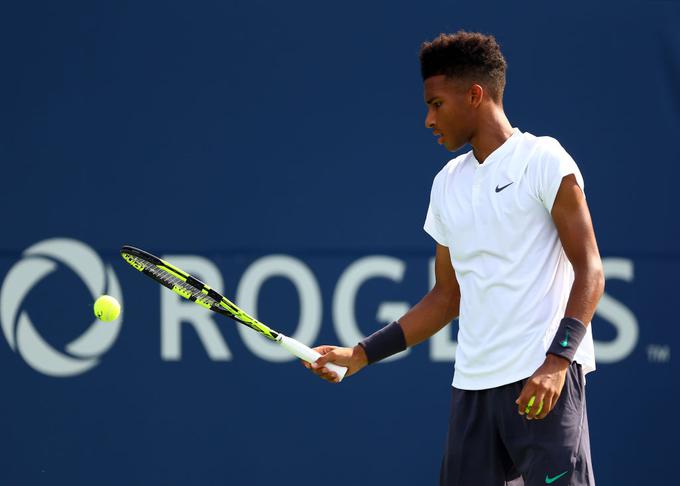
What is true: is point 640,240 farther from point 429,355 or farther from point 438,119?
point 438,119

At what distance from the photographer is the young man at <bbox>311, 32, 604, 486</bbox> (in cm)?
279

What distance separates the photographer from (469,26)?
173 inches

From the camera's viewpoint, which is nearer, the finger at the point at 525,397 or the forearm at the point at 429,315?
the finger at the point at 525,397

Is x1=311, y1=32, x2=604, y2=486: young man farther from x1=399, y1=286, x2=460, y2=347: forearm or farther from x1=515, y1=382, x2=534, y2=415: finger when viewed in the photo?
x1=399, y1=286, x2=460, y2=347: forearm

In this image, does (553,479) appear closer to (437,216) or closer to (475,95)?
(437,216)

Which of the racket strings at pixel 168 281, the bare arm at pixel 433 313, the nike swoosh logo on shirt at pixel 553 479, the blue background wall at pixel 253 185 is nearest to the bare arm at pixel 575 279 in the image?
the nike swoosh logo on shirt at pixel 553 479

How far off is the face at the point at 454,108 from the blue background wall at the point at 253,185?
1.39 m

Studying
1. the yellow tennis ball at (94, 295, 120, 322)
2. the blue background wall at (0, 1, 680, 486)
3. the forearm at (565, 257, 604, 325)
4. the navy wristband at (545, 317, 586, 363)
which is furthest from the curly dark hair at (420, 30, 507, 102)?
the blue background wall at (0, 1, 680, 486)

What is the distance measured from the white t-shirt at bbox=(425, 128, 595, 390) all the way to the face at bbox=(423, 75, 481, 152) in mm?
109

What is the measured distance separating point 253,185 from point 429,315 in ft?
4.40

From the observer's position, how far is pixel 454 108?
304cm

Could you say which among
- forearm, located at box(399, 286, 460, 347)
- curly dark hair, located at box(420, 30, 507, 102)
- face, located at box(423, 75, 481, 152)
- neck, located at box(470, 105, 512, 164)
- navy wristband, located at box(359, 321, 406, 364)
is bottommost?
navy wristband, located at box(359, 321, 406, 364)

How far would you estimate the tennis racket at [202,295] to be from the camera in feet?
10.5

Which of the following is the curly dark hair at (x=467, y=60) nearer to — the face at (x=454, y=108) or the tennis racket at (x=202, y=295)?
the face at (x=454, y=108)
